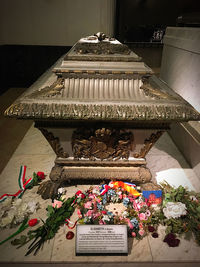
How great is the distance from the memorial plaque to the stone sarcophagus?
A: 52cm

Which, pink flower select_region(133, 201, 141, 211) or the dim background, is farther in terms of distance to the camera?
the dim background

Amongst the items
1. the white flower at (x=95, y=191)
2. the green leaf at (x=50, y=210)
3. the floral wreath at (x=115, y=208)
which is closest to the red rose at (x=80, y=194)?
the floral wreath at (x=115, y=208)

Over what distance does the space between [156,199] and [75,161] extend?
0.79m

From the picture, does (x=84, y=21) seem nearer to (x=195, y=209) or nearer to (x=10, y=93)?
(x=10, y=93)

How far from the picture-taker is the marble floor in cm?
134

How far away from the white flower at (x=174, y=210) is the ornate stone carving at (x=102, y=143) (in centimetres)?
52

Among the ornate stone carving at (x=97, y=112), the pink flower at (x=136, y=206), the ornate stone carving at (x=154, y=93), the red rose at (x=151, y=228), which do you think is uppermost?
the ornate stone carving at (x=154, y=93)

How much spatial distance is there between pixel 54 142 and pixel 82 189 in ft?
1.90

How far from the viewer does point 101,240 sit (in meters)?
1.31

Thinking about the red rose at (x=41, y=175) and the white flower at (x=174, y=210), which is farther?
the red rose at (x=41, y=175)

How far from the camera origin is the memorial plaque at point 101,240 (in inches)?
51.2

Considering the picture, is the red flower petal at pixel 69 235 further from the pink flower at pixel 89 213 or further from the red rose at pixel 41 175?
the red rose at pixel 41 175

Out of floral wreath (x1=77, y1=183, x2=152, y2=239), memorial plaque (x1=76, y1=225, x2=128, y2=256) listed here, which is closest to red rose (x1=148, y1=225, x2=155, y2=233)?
floral wreath (x1=77, y1=183, x2=152, y2=239)

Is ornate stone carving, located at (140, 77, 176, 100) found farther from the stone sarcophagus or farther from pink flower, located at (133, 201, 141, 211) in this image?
pink flower, located at (133, 201, 141, 211)
